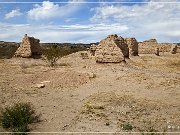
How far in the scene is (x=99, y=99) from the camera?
12.5m

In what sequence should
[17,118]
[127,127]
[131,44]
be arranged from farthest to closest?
[131,44] < [17,118] < [127,127]

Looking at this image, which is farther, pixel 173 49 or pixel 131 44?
pixel 173 49

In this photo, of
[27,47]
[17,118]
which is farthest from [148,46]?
[17,118]

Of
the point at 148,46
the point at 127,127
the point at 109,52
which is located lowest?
the point at 127,127

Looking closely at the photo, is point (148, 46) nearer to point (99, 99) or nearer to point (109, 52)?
point (109, 52)

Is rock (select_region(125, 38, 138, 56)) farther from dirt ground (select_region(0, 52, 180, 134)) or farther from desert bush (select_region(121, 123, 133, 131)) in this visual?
desert bush (select_region(121, 123, 133, 131))

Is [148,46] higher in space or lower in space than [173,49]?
higher

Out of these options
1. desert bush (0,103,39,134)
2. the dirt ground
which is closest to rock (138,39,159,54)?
the dirt ground

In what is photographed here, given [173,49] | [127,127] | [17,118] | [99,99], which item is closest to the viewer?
[127,127]

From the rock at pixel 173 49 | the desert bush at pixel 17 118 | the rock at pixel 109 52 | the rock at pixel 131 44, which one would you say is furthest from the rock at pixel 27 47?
the rock at pixel 173 49

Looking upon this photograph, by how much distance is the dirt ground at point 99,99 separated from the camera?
9898 millimetres

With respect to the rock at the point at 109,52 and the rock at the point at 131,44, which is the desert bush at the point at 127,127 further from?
the rock at the point at 131,44

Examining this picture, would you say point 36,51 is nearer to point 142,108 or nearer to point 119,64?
point 119,64

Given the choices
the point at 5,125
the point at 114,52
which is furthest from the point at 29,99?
the point at 114,52
